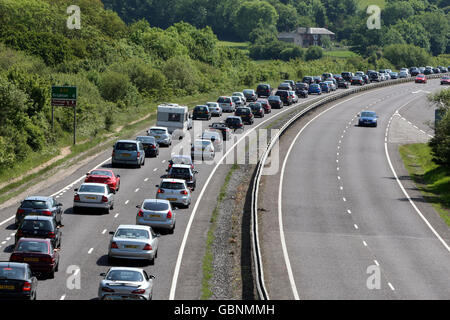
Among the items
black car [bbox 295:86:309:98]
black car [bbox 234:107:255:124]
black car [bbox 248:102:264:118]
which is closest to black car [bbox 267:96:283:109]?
black car [bbox 248:102:264:118]

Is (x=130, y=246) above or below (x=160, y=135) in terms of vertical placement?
below

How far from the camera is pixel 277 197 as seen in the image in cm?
4803

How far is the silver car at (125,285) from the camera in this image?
24.5m

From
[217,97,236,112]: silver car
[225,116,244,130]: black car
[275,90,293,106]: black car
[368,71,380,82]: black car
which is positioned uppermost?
[368,71,380,82]: black car

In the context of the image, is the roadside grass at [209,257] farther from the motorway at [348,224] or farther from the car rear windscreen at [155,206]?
the car rear windscreen at [155,206]

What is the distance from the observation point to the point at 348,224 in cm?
4172

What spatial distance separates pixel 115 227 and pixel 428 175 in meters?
29.3

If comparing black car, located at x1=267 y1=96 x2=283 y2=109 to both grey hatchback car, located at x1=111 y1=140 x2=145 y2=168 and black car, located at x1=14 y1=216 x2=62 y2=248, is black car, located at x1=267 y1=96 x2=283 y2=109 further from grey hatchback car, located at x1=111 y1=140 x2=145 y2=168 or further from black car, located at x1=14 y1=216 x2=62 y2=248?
black car, located at x1=14 y1=216 x2=62 y2=248

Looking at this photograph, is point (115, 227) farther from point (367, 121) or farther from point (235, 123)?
point (367, 121)

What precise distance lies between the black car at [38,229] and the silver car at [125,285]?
6.79 m

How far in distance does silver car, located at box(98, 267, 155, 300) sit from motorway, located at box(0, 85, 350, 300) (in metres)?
1.79

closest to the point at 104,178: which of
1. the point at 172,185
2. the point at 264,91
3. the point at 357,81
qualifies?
the point at 172,185

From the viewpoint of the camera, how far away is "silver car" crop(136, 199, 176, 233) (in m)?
35.7
